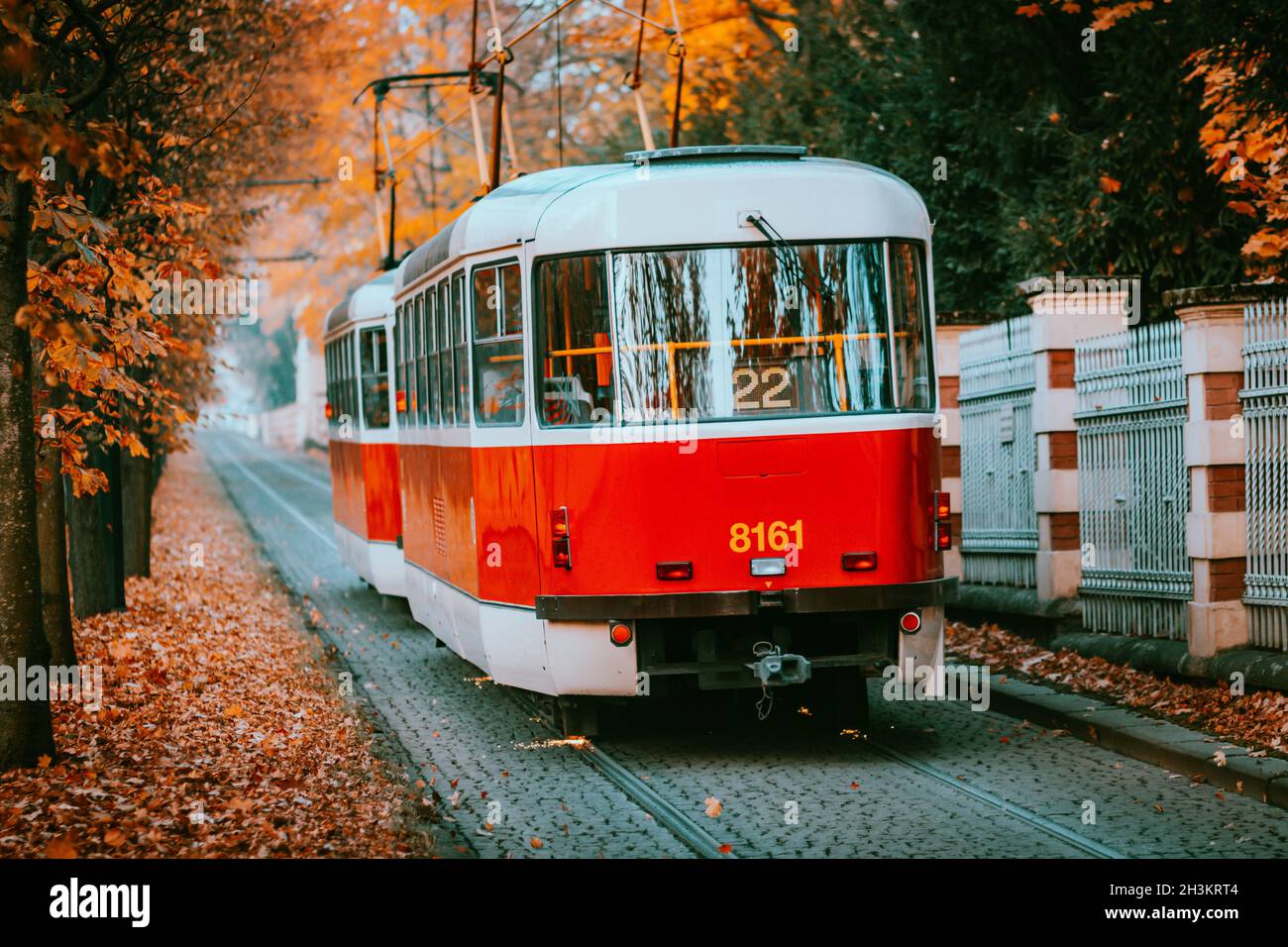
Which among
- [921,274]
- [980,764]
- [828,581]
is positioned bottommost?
[980,764]

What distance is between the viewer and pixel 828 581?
33.4ft

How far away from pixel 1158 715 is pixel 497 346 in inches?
183

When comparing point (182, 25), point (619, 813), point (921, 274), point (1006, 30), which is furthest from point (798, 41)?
point (619, 813)

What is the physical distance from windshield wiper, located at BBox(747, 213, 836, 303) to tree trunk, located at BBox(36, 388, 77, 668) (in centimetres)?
455

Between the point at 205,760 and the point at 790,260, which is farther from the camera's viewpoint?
the point at 790,260

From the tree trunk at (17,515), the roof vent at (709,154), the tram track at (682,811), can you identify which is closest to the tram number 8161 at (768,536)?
the tram track at (682,811)

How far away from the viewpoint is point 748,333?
10203mm

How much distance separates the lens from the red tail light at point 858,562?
33.4ft

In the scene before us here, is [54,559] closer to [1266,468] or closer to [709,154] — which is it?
[709,154]

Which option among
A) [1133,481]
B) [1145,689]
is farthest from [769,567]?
[1133,481]

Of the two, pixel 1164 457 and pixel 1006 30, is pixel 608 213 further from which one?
pixel 1006 30

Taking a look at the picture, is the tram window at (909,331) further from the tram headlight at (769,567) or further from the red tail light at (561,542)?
the red tail light at (561,542)

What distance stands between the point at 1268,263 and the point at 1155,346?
9.45 ft

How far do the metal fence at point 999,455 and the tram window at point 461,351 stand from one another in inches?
207
